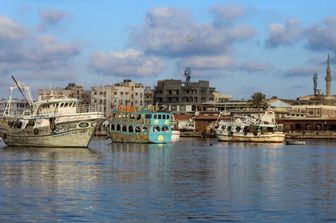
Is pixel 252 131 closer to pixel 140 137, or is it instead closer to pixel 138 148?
pixel 140 137

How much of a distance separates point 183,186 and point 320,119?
153m

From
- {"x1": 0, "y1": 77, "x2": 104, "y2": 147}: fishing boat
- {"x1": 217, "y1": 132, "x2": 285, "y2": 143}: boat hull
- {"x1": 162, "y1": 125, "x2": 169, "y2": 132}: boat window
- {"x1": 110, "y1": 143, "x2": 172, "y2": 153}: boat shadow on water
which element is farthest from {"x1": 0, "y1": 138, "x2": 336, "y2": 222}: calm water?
{"x1": 217, "y1": 132, "x2": 285, "y2": 143}: boat hull

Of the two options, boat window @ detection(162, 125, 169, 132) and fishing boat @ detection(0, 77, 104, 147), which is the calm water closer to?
fishing boat @ detection(0, 77, 104, 147)

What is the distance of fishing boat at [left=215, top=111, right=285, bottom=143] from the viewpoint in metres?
133

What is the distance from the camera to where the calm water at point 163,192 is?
32781 mm

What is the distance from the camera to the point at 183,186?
148 ft

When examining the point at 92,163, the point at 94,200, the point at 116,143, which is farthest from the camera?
the point at 116,143

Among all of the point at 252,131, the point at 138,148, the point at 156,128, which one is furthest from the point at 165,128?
the point at 252,131

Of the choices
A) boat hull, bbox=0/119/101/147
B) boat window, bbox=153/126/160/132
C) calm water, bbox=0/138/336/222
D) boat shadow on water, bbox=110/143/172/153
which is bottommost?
calm water, bbox=0/138/336/222

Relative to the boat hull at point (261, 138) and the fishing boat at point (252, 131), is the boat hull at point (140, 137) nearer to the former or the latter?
the fishing boat at point (252, 131)

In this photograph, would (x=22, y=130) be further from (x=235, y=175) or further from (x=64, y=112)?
(x=235, y=175)

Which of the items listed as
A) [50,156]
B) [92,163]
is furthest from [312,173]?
[50,156]

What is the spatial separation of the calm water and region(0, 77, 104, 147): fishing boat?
2487cm

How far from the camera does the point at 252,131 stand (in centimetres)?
13388
